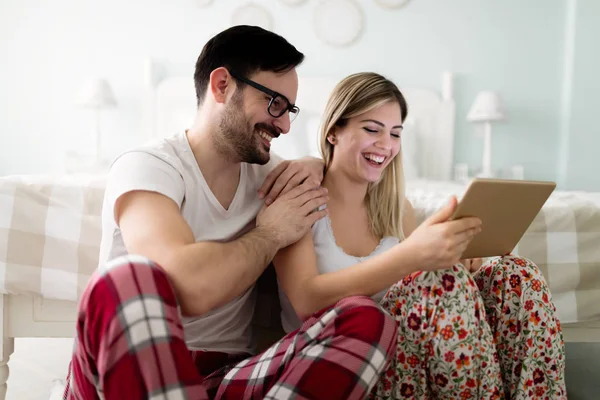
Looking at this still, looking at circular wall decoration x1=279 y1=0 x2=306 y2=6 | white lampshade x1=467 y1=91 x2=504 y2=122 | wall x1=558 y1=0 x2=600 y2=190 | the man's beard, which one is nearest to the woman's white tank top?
the man's beard

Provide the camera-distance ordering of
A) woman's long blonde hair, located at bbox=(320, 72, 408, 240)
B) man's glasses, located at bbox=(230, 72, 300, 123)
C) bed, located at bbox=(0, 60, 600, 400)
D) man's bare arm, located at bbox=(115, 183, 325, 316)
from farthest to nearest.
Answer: bed, located at bbox=(0, 60, 600, 400), woman's long blonde hair, located at bbox=(320, 72, 408, 240), man's glasses, located at bbox=(230, 72, 300, 123), man's bare arm, located at bbox=(115, 183, 325, 316)

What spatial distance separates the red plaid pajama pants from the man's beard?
425mm

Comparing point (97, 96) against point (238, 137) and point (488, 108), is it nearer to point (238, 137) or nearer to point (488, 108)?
point (488, 108)

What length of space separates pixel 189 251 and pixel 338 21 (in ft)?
10.8

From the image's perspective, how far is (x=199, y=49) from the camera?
3.95 meters

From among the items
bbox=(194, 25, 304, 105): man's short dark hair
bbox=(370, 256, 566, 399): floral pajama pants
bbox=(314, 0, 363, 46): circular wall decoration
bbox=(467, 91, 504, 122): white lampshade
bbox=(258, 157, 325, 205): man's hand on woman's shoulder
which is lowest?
bbox=(370, 256, 566, 399): floral pajama pants

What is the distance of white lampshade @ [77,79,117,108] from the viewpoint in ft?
12.0

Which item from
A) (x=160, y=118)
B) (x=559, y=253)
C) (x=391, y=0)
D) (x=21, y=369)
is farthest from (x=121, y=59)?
(x=559, y=253)

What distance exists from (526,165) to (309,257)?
10.9 ft

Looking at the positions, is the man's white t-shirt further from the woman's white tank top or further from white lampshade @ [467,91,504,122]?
white lampshade @ [467,91,504,122]

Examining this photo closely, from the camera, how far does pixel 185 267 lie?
3.05ft

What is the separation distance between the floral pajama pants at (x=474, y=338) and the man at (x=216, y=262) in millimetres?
140

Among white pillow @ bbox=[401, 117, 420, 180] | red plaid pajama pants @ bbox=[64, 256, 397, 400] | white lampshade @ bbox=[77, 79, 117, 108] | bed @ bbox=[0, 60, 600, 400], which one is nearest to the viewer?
red plaid pajama pants @ bbox=[64, 256, 397, 400]

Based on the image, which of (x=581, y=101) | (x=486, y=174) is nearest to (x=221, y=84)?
(x=486, y=174)
